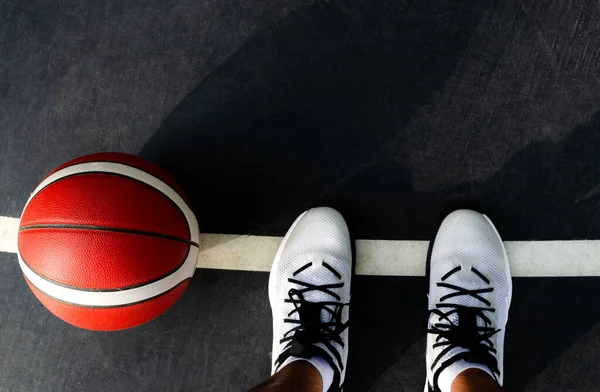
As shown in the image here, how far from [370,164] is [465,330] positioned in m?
0.70

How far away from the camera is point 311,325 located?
1767 millimetres

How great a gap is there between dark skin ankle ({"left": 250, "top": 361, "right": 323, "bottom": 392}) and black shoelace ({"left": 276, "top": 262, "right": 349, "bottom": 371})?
44 millimetres

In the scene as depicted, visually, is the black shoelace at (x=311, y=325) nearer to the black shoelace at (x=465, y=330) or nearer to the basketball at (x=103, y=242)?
the black shoelace at (x=465, y=330)

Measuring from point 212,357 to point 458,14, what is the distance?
64.4 inches

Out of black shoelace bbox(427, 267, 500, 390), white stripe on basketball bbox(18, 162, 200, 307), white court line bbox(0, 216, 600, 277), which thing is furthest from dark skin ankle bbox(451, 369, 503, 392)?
white stripe on basketball bbox(18, 162, 200, 307)

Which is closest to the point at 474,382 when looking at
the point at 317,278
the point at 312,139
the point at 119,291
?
the point at 317,278

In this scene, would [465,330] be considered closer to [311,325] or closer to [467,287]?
[467,287]

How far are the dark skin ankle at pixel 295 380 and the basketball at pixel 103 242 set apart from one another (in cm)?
44

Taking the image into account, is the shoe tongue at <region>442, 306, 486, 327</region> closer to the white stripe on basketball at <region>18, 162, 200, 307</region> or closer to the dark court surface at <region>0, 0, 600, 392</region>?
the dark court surface at <region>0, 0, 600, 392</region>

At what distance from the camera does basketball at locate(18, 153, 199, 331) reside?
4.71ft

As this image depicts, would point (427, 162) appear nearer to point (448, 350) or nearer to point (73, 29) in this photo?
point (448, 350)

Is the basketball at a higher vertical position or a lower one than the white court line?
lower

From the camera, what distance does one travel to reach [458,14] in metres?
1.89

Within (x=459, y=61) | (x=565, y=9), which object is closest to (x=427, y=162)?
(x=459, y=61)
